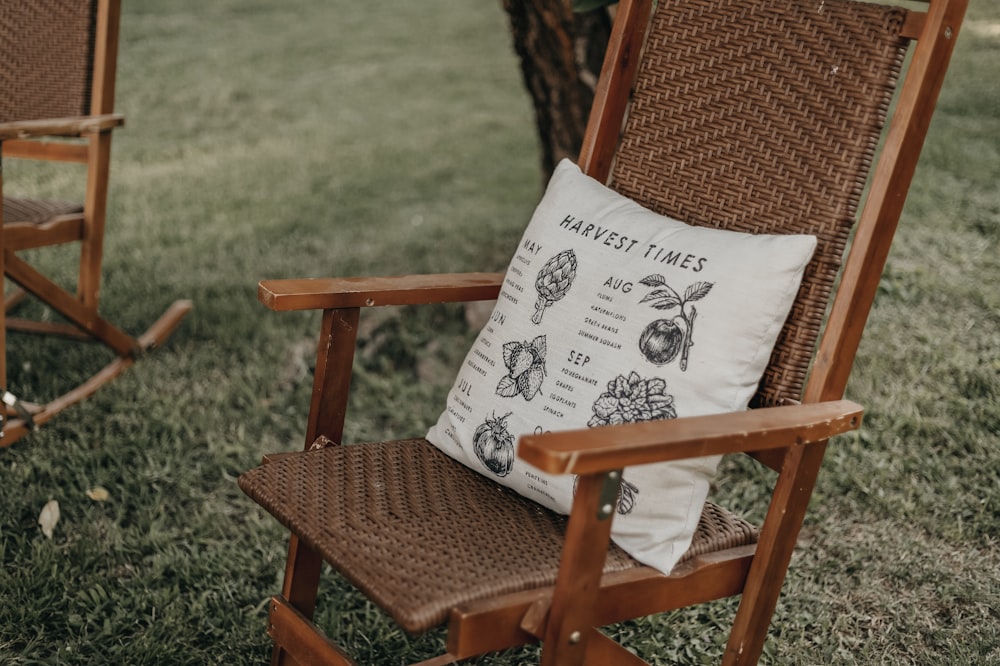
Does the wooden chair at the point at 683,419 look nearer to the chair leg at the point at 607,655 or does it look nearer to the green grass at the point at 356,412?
the chair leg at the point at 607,655

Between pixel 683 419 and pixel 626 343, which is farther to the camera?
pixel 626 343

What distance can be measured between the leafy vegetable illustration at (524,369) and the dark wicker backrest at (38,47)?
5.99 ft

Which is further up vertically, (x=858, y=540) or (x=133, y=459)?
(x=858, y=540)

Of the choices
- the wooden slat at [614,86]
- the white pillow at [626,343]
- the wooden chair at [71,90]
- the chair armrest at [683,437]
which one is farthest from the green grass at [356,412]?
the wooden slat at [614,86]

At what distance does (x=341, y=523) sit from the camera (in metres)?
1.50

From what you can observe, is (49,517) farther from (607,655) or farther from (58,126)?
(607,655)

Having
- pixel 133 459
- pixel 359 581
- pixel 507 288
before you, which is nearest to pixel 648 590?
pixel 359 581

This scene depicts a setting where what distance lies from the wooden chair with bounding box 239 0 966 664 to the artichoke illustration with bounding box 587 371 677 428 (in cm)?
16

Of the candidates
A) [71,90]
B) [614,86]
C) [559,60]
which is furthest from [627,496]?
[71,90]

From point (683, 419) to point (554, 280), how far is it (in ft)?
1.40

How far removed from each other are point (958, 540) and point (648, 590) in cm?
107

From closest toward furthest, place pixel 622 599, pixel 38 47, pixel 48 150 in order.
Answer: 1. pixel 622 599
2. pixel 38 47
3. pixel 48 150

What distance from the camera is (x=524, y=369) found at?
167 cm

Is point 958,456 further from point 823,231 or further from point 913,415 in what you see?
point 823,231
